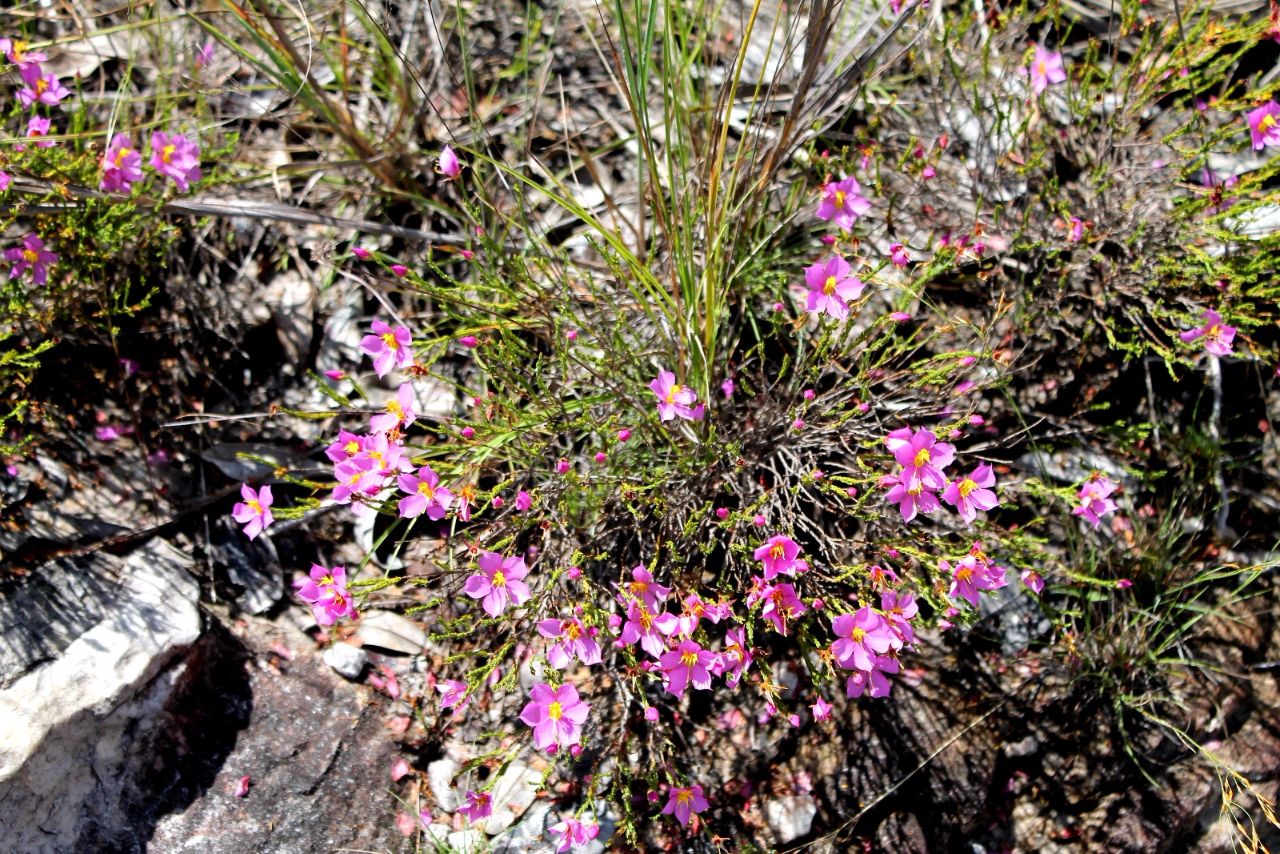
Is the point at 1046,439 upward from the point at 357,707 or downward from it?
upward

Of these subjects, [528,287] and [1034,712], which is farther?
[1034,712]

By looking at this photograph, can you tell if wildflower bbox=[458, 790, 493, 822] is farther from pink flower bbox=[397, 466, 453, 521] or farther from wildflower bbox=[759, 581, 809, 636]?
wildflower bbox=[759, 581, 809, 636]

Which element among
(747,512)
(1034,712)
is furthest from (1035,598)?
(747,512)

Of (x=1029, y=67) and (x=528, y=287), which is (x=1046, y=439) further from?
(x=528, y=287)

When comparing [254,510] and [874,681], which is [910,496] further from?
[254,510]

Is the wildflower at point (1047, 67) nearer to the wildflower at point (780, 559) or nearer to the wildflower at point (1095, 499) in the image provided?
the wildflower at point (1095, 499)

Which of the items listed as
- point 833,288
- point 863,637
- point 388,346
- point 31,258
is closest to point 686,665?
point 863,637

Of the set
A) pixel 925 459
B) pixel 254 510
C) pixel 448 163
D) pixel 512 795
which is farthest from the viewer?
pixel 512 795
